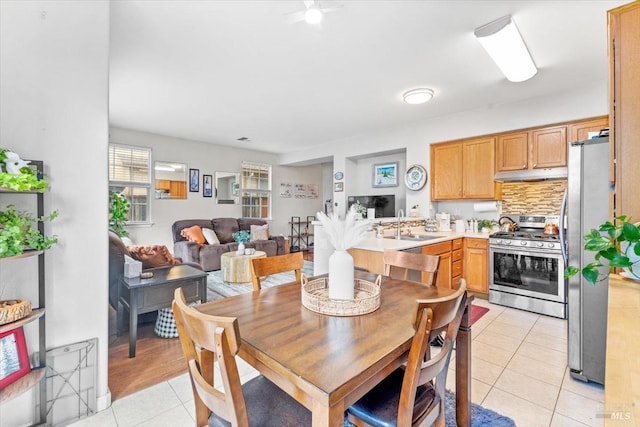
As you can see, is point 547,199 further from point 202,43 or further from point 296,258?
point 202,43

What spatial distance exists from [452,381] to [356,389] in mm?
1581

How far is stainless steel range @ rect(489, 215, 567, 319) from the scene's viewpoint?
3.12 m

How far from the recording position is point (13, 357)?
139 centimetres

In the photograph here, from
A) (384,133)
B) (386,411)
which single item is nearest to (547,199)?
(384,133)

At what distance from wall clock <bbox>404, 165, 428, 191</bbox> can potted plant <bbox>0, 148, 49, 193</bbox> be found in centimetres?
446

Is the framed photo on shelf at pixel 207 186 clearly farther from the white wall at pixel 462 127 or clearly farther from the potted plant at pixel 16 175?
the potted plant at pixel 16 175

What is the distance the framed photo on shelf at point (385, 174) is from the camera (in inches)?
222

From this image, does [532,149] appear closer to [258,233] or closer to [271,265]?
[271,265]

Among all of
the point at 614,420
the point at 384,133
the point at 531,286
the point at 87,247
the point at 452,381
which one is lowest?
the point at 452,381

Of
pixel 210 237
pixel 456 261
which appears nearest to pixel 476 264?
pixel 456 261

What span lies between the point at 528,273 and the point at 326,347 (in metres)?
3.37

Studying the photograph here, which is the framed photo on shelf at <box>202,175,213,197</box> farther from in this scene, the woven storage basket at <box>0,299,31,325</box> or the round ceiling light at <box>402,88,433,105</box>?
the woven storage basket at <box>0,299,31,325</box>

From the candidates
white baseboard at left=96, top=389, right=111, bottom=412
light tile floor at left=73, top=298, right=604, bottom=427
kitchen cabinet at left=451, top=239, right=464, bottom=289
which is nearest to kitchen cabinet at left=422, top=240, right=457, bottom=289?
kitchen cabinet at left=451, top=239, right=464, bottom=289

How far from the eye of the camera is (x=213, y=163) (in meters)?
6.48
